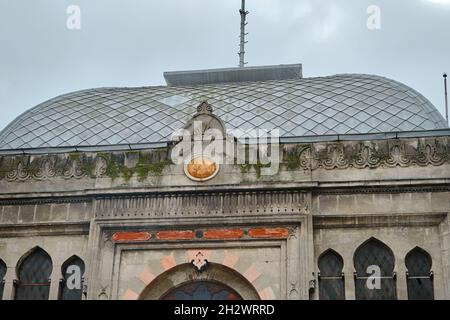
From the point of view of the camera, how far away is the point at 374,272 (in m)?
24.5

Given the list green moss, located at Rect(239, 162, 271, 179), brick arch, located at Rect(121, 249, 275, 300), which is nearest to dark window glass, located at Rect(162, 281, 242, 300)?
brick arch, located at Rect(121, 249, 275, 300)

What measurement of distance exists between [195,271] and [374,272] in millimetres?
5124

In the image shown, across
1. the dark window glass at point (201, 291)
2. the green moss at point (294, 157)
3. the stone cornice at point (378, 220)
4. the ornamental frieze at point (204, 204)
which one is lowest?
the dark window glass at point (201, 291)

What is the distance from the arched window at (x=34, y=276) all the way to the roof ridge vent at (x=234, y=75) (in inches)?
508

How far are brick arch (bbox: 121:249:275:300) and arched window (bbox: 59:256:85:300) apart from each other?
5.75 ft

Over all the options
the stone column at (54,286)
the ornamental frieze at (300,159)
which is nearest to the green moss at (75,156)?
the ornamental frieze at (300,159)

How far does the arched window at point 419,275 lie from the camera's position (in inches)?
947

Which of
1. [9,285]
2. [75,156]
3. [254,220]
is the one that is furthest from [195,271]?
[9,285]

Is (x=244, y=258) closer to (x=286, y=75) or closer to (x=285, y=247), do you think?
(x=285, y=247)

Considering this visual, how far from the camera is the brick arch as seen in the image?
24266 mm

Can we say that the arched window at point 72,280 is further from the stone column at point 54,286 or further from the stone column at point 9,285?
the stone column at point 9,285

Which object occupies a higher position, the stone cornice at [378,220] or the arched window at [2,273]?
the stone cornice at [378,220]

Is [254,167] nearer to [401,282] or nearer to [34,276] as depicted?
[401,282]
